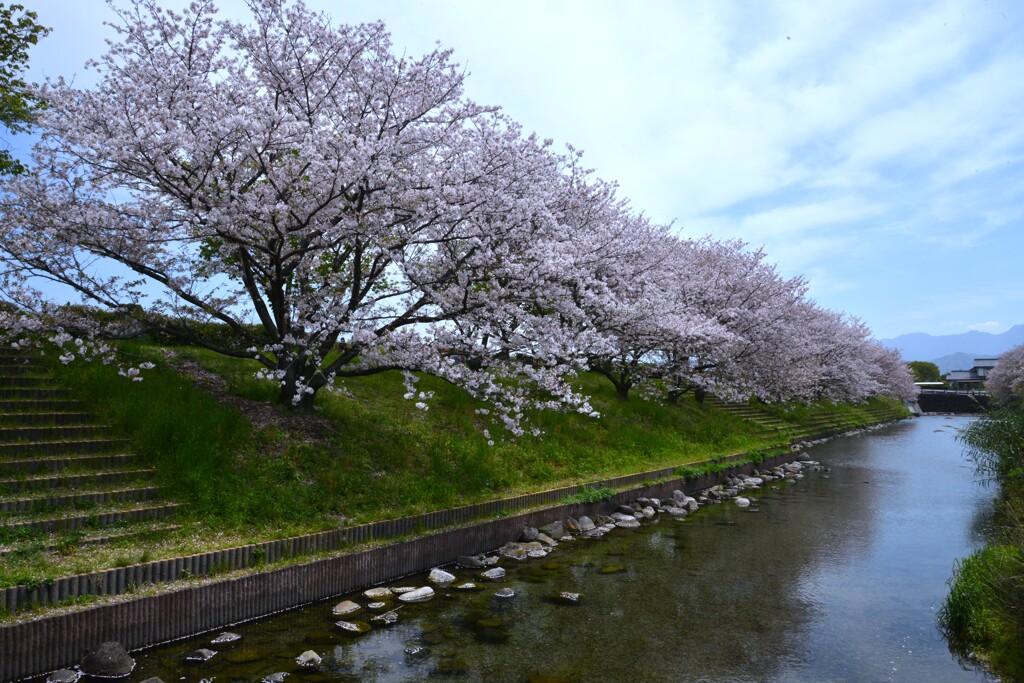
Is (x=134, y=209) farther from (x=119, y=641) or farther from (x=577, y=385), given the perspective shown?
(x=577, y=385)

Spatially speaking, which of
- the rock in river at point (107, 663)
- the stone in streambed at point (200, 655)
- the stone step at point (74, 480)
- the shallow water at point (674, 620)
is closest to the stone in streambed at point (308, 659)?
the shallow water at point (674, 620)

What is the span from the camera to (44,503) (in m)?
10.0

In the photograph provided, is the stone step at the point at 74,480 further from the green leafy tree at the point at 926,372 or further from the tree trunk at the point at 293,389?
the green leafy tree at the point at 926,372

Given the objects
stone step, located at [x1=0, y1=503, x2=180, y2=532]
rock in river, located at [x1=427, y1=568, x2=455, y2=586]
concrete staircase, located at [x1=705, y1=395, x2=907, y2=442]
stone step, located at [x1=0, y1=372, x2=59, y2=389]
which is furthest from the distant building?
stone step, located at [x1=0, y1=372, x2=59, y2=389]

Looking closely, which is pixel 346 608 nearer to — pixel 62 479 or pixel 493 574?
pixel 493 574

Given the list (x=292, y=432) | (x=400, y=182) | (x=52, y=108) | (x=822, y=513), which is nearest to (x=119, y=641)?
(x=292, y=432)

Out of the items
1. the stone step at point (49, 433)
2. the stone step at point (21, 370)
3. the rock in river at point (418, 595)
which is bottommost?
the rock in river at point (418, 595)

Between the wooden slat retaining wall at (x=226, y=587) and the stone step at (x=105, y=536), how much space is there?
1.24m

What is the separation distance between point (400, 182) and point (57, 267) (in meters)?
7.16

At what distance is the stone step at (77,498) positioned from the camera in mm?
9828

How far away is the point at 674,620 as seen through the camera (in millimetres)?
10664

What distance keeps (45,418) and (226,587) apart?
6.02 metres

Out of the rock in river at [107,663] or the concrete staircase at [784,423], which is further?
the concrete staircase at [784,423]

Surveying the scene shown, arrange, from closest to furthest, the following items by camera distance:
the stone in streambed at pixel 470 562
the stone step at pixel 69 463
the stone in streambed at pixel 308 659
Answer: the stone in streambed at pixel 308 659 → the stone step at pixel 69 463 → the stone in streambed at pixel 470 562
